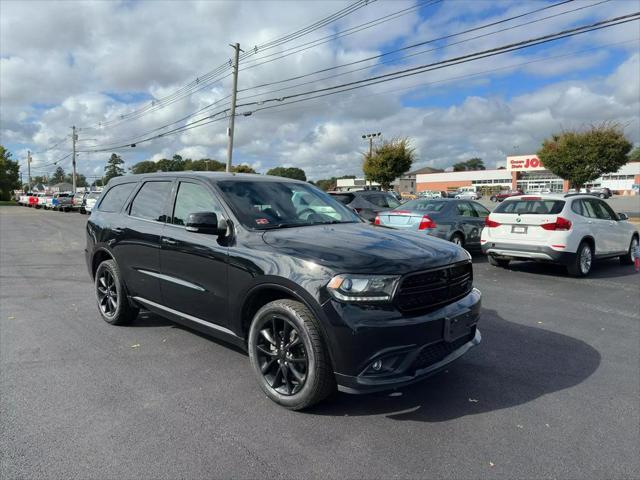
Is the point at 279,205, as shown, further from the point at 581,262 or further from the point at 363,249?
the point at 581,262

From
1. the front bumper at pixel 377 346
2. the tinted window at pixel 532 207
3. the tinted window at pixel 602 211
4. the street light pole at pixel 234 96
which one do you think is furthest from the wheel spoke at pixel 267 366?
the street light pole at pixel 234 96

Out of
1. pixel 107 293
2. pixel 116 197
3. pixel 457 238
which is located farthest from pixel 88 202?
pixel 107 293

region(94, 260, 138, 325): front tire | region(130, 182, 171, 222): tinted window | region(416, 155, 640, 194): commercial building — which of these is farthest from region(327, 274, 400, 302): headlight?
region(416, 155, 640, 194): commercial building

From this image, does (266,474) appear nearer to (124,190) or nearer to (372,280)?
(372,280)

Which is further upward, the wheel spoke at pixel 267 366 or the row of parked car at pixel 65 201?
the wheel spoke at pixel 267 366

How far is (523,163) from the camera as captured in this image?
78.4 meters

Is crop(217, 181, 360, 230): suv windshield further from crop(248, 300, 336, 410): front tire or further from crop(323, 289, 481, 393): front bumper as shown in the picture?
crop(323, 289, 481, 393): front bumper

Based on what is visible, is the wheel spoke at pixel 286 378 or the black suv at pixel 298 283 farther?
the wheel spoke at pixel 286 378

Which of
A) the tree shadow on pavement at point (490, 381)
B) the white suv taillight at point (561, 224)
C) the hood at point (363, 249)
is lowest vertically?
the tree shadow on pavement at point (490, 381)

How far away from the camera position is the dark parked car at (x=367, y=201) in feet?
43.0

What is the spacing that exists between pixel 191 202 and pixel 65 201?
38333 mm

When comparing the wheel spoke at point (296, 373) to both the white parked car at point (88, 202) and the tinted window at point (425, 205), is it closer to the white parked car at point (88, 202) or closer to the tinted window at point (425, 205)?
the tinted window at point (425, 205)

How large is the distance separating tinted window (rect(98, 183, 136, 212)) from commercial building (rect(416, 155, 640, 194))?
71.6 m

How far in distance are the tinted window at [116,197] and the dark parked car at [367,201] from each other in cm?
772
